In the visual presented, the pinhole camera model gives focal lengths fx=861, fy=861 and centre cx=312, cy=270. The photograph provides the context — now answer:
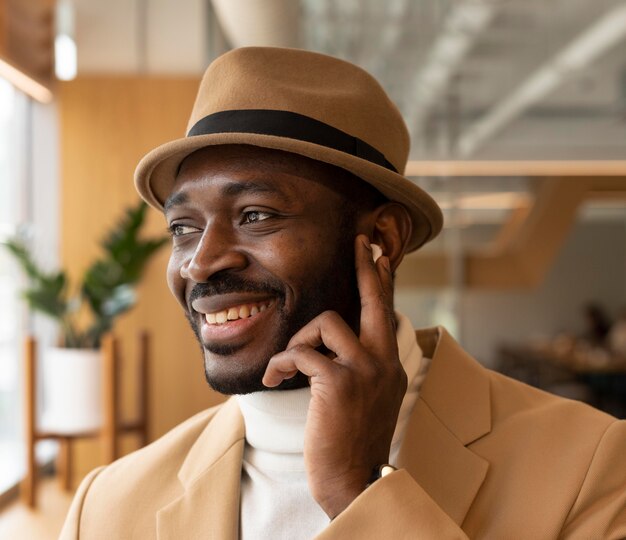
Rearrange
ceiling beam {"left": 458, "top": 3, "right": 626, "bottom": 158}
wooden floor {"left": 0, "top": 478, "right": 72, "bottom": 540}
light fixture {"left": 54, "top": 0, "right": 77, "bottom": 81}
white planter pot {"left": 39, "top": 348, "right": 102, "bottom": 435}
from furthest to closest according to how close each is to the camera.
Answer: light fixture {"left": 54, "top": 0, "right": 77, "bottom": 81}, ceiling beam {"left": 458, "top": 3, "right": 626, "bottom": 158}, white planter pot {"left": 39, "top": 348, "right": 102, "bottom": 435}, wooden floor {"left": 0, "top": 478, "right": 72, "bottom": 540}

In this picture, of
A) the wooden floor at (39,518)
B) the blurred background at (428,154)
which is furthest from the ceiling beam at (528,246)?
the wooden floor at (39,518)

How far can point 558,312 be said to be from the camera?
18.0ft

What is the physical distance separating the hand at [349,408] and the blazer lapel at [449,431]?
171 millimetres

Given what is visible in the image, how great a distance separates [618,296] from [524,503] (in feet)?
15.1

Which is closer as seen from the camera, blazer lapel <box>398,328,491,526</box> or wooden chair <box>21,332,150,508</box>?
blazer lapel <box>398,328,491,526</box>

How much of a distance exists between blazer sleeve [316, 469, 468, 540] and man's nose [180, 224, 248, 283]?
371mm

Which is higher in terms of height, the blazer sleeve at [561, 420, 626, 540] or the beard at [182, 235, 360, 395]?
the beard at [182, 235, 360, 395]

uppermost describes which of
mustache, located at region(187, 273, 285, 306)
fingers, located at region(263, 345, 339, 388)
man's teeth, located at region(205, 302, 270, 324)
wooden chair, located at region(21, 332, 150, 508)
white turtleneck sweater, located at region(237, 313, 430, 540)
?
mustache, located at region(187, 273, 285, 306)

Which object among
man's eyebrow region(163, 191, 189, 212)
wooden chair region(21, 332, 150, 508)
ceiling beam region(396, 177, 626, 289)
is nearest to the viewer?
man's eyebrow region(163, 191, 189, 212)

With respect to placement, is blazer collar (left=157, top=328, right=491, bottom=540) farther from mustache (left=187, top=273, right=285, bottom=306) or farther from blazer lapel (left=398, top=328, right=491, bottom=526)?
mustache (left=187, top=273, right=285, bottom=306)

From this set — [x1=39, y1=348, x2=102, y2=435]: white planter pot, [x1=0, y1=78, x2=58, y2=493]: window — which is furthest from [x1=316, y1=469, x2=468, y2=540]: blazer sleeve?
[x1=0, y1=78, x2=58, y2=493]: window

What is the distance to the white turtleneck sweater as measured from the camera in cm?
130

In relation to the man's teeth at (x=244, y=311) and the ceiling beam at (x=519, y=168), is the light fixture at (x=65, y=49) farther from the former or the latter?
the man's teeth at (x=244, y=311)

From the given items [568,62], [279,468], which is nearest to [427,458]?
[279,468]
